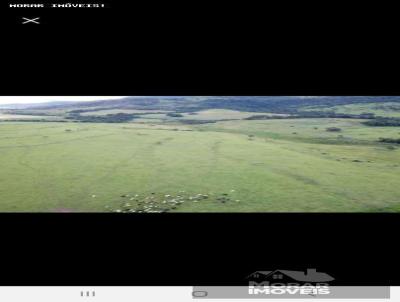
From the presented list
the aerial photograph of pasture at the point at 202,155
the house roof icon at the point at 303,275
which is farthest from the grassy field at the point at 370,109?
the house roof icon at the point at 303,275

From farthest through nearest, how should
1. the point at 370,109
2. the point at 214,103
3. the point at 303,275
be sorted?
the point at 214,103 → the point at 370,109 → the point at 303,275

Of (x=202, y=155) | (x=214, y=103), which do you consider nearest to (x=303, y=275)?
(x=202, y=155)

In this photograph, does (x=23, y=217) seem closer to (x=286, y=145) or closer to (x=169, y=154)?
(x=169, y=154)

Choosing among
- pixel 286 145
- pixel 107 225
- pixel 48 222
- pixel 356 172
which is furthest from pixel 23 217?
pixel 356 172

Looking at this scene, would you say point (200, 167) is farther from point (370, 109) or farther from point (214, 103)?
point (370, 109)

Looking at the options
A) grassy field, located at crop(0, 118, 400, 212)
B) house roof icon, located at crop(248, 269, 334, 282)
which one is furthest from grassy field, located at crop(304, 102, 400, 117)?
house roof icon, located at crop(248, 269, 334, 282)

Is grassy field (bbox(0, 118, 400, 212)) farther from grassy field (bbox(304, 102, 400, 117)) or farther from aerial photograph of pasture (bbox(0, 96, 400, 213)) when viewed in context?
grassy field (bbox(304, 102, 400, 117))
